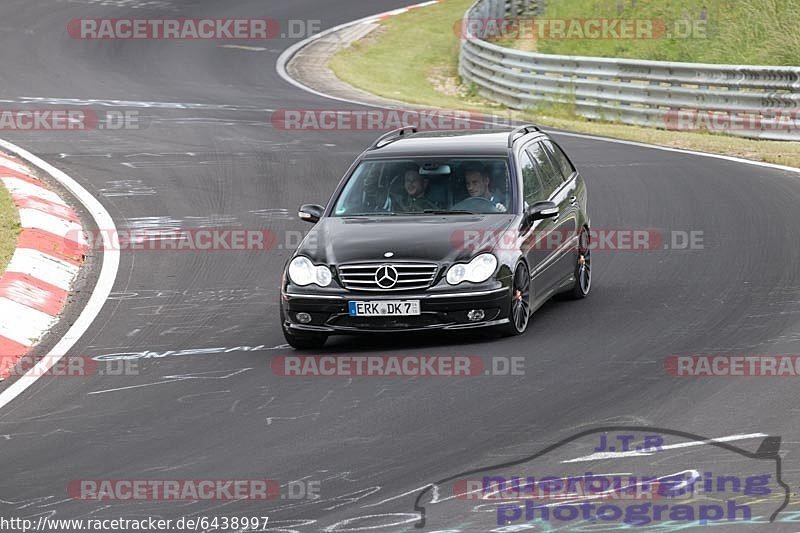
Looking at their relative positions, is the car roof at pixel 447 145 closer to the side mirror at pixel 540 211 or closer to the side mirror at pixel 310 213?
the side mirror at pixel 540 211

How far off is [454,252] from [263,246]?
450 centimetres

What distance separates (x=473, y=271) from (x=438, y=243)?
362mm

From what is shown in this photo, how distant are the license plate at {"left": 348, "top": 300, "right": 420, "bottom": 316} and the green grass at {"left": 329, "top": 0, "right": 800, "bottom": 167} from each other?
34.5 feet

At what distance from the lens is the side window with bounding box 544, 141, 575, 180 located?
43.8 ft

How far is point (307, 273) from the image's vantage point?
10961mm

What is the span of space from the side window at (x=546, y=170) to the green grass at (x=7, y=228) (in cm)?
486

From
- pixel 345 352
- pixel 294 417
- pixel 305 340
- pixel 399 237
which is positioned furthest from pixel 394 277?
pixel 294 417

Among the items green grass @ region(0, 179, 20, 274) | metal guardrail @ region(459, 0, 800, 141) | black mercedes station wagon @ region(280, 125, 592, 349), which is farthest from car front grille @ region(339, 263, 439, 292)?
metal guardrail @ region(459, 0, 800, 141)

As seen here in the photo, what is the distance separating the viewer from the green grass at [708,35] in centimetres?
2980

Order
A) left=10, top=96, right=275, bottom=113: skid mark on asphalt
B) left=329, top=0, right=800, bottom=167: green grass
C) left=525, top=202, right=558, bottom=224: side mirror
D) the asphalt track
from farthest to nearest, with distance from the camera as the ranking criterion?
left=10, top=96, right=275, bottom=113: skid mark on asphalt < left=329, top=0, right=800, bottom=167: green grass < left=525, top=202, right=558, bottom=224: side mirror < the asphalt track

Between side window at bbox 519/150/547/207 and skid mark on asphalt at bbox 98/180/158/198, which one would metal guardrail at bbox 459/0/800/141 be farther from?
side window at bbox 519/150/547/207

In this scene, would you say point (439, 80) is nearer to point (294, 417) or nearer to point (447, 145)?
point (447, 145)

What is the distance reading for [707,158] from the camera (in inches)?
811

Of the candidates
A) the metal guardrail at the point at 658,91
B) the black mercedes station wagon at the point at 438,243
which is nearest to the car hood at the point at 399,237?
the black mercedes station wagon at the point at 438,243
